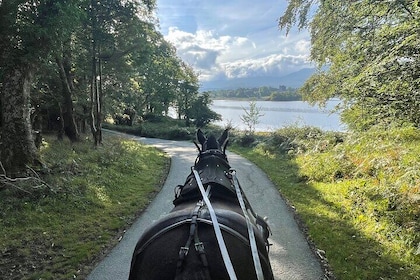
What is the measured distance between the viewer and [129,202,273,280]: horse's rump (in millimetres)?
2043

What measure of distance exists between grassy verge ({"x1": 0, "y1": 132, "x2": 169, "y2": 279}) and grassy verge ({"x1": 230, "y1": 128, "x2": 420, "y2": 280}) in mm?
4175

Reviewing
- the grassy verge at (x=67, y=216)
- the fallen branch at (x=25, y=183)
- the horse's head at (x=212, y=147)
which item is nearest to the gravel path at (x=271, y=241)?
the grassy verge at (x=67, y=216)

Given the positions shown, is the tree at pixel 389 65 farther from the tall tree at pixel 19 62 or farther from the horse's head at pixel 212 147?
the tall tree at pixel 19 62

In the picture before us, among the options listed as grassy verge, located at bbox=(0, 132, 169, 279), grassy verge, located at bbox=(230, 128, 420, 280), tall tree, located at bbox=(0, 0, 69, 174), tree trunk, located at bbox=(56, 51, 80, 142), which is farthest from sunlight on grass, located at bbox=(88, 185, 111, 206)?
tree trunk, located at bbox=(56, 51, 80, 142)

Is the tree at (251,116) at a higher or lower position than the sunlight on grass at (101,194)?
higher

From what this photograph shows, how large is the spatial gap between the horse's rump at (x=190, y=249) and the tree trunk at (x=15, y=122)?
7607 millimetres

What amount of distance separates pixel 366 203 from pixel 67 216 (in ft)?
22.2

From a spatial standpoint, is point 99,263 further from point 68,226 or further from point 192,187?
point 192,187

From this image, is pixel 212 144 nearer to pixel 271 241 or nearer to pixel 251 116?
pixel 271 241

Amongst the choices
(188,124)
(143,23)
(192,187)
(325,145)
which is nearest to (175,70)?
(188,124)

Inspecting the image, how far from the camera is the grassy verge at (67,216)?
16.5ft

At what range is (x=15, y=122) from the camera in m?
8.55

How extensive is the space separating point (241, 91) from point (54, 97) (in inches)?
2688

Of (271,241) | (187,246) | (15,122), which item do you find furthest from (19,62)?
(187,246)
